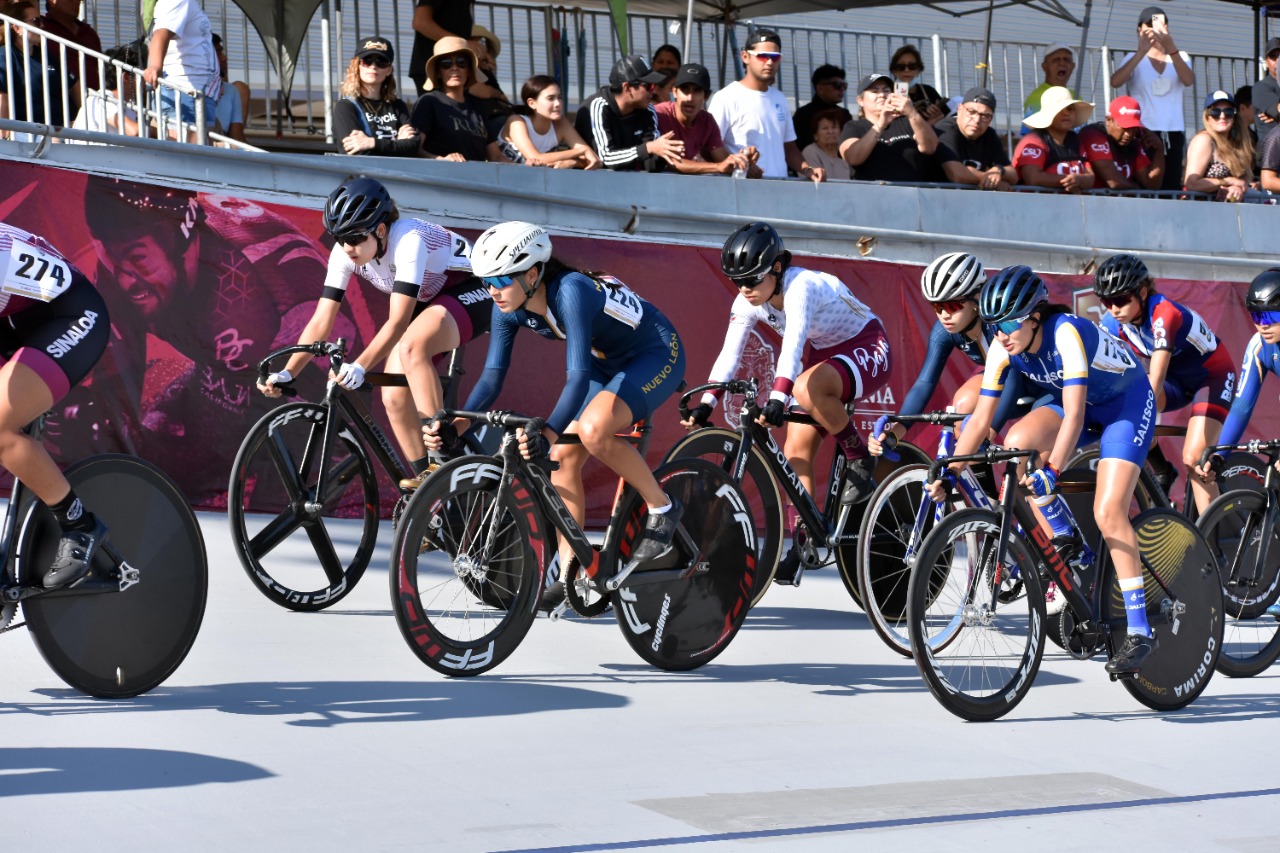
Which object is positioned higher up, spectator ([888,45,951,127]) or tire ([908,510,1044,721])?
spectator ([888,45,951,127])

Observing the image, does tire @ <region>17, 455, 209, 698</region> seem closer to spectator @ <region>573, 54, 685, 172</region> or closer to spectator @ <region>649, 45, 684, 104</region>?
spectator @ <region>573, 54, 685, 172</region>

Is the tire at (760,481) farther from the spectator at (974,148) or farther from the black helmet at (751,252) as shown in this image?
the spectator at (974,148)

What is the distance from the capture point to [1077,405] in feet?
18.8

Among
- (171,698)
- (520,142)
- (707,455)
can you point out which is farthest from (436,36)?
(171,698)

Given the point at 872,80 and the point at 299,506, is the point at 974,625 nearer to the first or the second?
the point at 299,506

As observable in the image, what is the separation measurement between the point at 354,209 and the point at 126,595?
2120 mm

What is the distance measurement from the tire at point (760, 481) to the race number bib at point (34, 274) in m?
2.72

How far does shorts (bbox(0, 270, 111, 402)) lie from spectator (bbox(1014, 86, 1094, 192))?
8.71 m

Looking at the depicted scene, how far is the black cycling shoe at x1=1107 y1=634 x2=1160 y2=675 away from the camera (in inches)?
225

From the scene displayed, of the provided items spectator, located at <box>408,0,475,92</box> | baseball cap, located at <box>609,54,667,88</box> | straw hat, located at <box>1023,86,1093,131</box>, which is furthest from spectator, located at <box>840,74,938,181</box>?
spectator, located at <box>408,0,475,92</box>

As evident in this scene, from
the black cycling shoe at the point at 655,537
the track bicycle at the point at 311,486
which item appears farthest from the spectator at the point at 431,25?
the black cycling shoe at the point at 655,537

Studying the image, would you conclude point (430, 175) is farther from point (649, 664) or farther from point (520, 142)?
point (649, 664)

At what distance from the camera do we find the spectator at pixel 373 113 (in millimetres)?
9703

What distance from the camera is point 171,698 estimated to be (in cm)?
515
